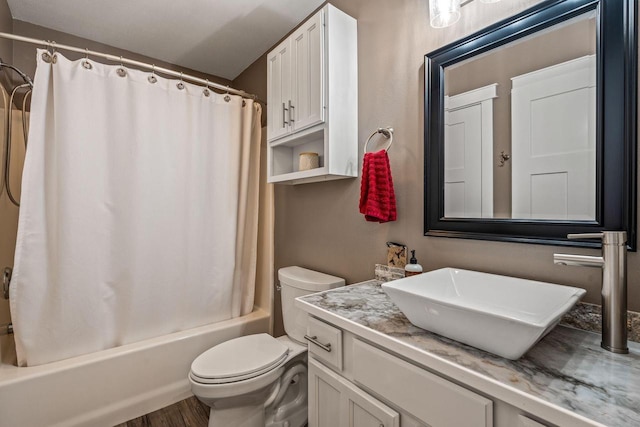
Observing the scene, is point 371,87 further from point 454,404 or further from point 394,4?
point 454,404

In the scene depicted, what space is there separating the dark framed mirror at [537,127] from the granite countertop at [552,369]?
0.33 metres

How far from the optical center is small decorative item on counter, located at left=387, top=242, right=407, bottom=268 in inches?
54.2

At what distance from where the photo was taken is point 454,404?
0.66 m

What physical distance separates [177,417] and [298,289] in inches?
40.0

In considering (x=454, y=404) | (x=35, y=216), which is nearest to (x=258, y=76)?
(x=35, y=216)

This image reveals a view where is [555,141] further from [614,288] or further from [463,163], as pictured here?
[614,288]

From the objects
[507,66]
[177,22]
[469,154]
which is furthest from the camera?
[177,22]

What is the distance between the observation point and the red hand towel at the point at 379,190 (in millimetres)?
1339

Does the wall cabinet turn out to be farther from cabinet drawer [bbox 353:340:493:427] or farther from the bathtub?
the bathtub

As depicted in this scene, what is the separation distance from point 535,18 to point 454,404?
Answer: 119 centimetres

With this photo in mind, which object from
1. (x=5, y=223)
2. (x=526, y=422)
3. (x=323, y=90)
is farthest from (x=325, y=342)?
(x=5, y=223)

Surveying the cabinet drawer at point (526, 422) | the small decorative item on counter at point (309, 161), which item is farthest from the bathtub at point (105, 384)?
the cabinet drawer at point (526, 422)

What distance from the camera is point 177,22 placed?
1995 millimetres

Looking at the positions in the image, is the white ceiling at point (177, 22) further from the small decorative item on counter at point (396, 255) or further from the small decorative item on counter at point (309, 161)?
the small decorative item on counter at point (396, 255)
